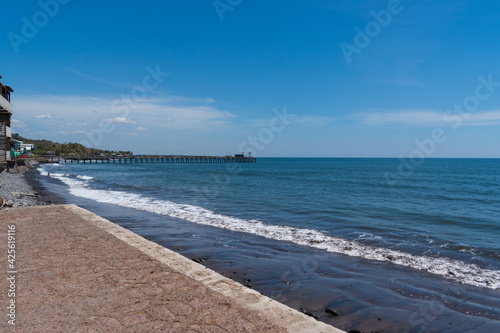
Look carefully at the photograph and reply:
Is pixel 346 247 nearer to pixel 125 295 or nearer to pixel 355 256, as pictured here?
pixel 355 256

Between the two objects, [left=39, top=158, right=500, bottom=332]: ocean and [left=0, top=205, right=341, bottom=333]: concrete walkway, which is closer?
[left=0, top=205, right=341, bottom=333]: concrete walkway

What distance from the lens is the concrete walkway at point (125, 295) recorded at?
12.5ft

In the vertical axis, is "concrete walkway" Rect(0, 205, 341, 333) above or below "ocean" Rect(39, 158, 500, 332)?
above

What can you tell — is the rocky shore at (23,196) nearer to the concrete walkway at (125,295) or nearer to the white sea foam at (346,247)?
the white sea foam at (346,247)

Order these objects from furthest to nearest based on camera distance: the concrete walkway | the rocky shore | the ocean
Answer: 1. the rocky shore
2. the ocean
3. the concrete walkway

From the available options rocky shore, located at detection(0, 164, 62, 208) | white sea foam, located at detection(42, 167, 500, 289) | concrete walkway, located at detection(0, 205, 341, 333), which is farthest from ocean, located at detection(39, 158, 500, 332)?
rocky shore, located at detection(0, 164, 62, 208)

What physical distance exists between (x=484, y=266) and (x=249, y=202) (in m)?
14.2

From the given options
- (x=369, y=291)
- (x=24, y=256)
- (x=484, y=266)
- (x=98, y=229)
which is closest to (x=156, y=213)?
(x=98, y=229)

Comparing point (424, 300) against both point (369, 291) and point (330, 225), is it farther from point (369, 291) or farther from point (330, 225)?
point (330, 225)

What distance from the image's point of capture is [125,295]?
4.64 m

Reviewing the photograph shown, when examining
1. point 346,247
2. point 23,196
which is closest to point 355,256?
point 346,247

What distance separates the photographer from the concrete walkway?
3.82 meters

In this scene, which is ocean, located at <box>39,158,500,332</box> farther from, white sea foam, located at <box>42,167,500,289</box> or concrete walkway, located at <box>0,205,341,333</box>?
concrete walkway, located at <box>0,205,341,333</box>

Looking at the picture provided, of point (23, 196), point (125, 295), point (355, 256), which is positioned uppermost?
point (125, 295)
